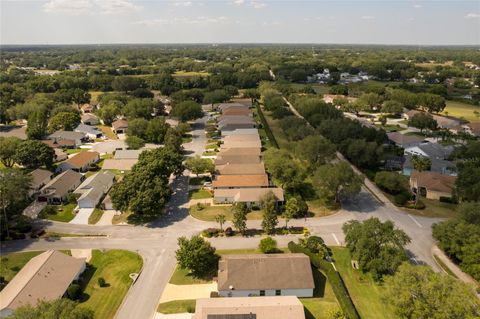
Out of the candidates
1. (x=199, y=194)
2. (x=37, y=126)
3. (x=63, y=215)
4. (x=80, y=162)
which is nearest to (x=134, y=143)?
(x=80, y=162)

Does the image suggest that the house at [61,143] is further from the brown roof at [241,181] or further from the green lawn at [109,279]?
the green lawn at [109,279]

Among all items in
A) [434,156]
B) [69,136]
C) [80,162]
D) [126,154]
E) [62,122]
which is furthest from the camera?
[62,122]

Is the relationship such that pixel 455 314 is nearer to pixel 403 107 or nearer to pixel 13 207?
pixel 13 207

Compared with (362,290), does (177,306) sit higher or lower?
lower

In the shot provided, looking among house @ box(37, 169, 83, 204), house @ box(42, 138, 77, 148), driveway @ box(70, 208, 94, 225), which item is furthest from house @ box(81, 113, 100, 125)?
driveway @ box(70, 208, 94, 225)

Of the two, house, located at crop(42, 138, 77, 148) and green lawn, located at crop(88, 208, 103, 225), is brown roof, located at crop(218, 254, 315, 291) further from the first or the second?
house, located at crop(42, 138, 77, 148)

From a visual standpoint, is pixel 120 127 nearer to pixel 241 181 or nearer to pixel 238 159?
pixel 238 159
